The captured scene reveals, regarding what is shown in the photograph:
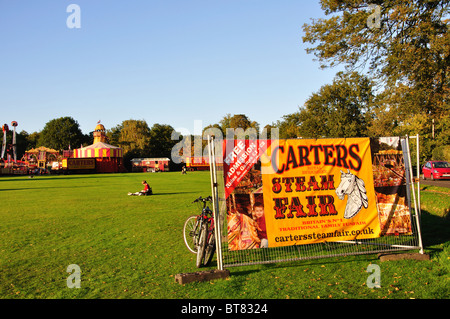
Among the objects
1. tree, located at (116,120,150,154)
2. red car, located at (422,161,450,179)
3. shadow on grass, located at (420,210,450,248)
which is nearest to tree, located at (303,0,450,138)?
shadow on grass, located at (420,210,450,248)

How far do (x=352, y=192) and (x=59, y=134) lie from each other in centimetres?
11648

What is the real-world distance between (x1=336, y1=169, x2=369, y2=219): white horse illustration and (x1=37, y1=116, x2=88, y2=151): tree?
4503 inches

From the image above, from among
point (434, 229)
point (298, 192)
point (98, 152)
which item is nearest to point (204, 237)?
point (298, 192)

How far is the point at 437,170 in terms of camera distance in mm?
32062

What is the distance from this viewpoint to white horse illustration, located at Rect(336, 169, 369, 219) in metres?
7.14

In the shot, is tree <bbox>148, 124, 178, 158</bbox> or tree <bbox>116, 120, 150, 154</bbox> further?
tree <bbox>148, 124, 178, 158</bbox>

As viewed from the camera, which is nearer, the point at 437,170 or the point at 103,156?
the point at 437,170

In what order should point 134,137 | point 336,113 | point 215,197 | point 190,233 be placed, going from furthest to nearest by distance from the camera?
1. point 134,137
2. point 336,113
3. point 190,233
4. point 215,197

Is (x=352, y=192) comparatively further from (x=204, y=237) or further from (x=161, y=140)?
(x=161, y=140)

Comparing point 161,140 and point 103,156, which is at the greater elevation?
point 161,140

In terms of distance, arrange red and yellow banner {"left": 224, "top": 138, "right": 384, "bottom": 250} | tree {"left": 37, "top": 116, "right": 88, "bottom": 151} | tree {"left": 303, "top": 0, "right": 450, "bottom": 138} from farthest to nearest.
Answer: tree {"left": 37, "top": 116, "right": 88, "bottom": 151} → tree {"left": 303, "top": 0, "right": 450, "bottom": 138} → red and yellow banner {"left": 224, "top": 138, "right": 384, "bottom": 250}

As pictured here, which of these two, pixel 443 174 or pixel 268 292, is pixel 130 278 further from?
pixel 443 174

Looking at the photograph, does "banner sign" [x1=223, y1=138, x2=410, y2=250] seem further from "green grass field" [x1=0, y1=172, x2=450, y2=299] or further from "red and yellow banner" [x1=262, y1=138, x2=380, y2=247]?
"green grass field" [x1=0, y1=172, x2=450, y2=299]

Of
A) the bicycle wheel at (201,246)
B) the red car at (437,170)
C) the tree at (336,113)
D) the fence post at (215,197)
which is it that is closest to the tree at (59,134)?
the tree at (336,113)
